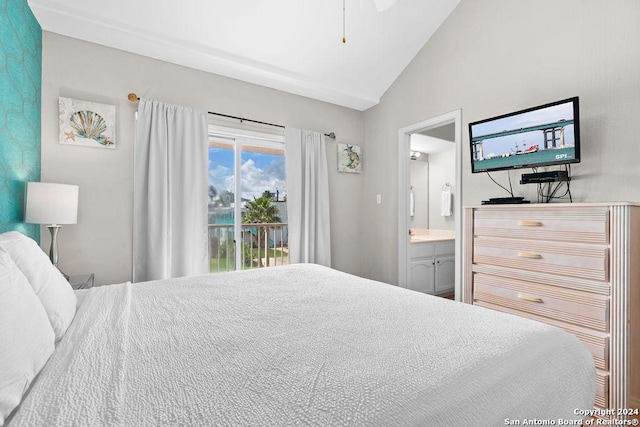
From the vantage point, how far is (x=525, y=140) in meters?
2.21

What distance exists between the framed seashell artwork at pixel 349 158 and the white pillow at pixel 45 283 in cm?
310

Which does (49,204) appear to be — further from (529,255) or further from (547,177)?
(547,177)

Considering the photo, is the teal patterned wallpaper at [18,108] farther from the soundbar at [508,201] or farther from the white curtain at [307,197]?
the soundbar at [508,201]

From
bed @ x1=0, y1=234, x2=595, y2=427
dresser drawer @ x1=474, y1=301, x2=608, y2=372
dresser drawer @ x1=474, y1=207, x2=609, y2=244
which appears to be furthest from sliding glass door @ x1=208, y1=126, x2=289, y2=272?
dresser drawer @ x1=474, y1=301, x2=608, y2=372

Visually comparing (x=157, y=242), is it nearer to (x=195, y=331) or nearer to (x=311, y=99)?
(x=195, y=331)

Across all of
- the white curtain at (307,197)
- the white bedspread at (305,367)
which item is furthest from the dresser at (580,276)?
the white curtain at (307,197)

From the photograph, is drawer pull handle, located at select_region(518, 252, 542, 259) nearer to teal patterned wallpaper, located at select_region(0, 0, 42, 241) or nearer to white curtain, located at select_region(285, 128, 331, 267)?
white curtain, located at select_region(285, 128, 331, 267)

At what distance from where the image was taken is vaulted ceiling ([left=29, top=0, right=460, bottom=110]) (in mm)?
2413

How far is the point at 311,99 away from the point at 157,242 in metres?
2.35

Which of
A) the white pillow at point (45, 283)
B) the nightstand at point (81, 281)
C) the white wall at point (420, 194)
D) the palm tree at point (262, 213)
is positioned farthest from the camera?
the white wall at point (420, 194)

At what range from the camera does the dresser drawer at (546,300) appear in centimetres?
175

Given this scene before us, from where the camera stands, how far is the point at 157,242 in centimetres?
270

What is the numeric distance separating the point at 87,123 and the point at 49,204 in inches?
35.5

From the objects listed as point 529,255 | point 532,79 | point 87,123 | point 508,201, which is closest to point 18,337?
point 87,123
